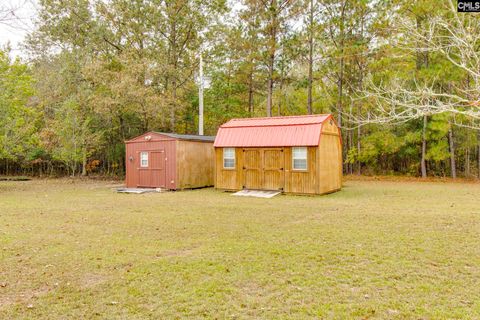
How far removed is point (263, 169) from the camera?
13672 mm

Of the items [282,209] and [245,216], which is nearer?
[245,216]

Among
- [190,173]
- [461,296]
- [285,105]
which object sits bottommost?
[461,296]

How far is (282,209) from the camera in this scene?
9367 mm

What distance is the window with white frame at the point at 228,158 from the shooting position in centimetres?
1439

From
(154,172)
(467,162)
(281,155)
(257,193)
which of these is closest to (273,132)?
(281,155)

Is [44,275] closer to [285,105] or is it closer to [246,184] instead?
[246,184]

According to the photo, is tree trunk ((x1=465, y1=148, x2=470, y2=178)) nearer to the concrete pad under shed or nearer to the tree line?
the tree line

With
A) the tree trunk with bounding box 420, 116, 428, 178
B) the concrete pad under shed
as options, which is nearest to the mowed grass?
the concrete pad under shed

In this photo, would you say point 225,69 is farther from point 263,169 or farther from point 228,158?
point 263,169

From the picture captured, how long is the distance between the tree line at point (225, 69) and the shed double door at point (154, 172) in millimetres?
4570

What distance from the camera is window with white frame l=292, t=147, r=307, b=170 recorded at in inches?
503

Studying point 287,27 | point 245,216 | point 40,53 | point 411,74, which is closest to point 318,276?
point 245,216

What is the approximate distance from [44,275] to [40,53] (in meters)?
23.8

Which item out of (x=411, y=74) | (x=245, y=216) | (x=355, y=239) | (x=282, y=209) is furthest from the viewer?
(x=411, y=74)
